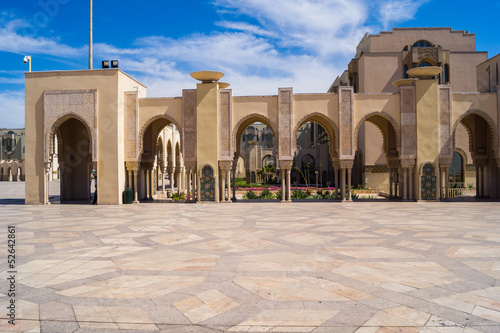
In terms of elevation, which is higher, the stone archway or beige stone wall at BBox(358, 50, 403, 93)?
beige stone wall at BBox(358, 50, 403, 93)

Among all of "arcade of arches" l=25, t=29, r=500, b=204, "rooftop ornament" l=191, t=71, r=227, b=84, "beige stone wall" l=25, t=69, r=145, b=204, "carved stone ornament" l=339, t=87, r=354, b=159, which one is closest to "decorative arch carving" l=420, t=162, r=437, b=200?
"arcade of arches" l=25, t=29, r=500, b=204

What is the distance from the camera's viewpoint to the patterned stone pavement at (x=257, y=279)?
3508 mm

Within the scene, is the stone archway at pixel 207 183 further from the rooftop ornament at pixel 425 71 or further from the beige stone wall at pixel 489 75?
the beige stone wall at pixel 489 75

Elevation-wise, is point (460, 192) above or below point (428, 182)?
below

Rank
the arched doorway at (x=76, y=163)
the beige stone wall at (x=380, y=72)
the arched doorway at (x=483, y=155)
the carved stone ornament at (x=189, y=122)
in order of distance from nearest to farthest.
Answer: the carved stone ornament at (x=189, y=122), the arched doorway at (x=483, y=155), the arched doorway at (x=76, y=163), the beige stone wall at (x=380, y=72)

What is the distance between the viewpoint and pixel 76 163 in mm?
18406

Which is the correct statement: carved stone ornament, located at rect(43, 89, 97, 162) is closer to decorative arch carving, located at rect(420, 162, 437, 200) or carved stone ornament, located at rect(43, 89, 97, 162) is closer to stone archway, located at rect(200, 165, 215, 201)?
stone archway, located at rect(200, 165, 215, 201)

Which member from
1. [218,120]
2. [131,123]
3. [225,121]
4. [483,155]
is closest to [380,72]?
[483,155]

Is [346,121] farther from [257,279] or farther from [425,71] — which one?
[257,279]

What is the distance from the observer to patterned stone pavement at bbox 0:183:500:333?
3.51 meters

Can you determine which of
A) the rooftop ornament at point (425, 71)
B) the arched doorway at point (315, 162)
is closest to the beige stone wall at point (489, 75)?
the rooftop ornament at point (425, 71)

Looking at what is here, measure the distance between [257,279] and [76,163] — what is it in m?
16.3

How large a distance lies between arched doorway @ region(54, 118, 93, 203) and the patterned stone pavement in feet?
31.8

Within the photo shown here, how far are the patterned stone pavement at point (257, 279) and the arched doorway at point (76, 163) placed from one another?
9695mm
